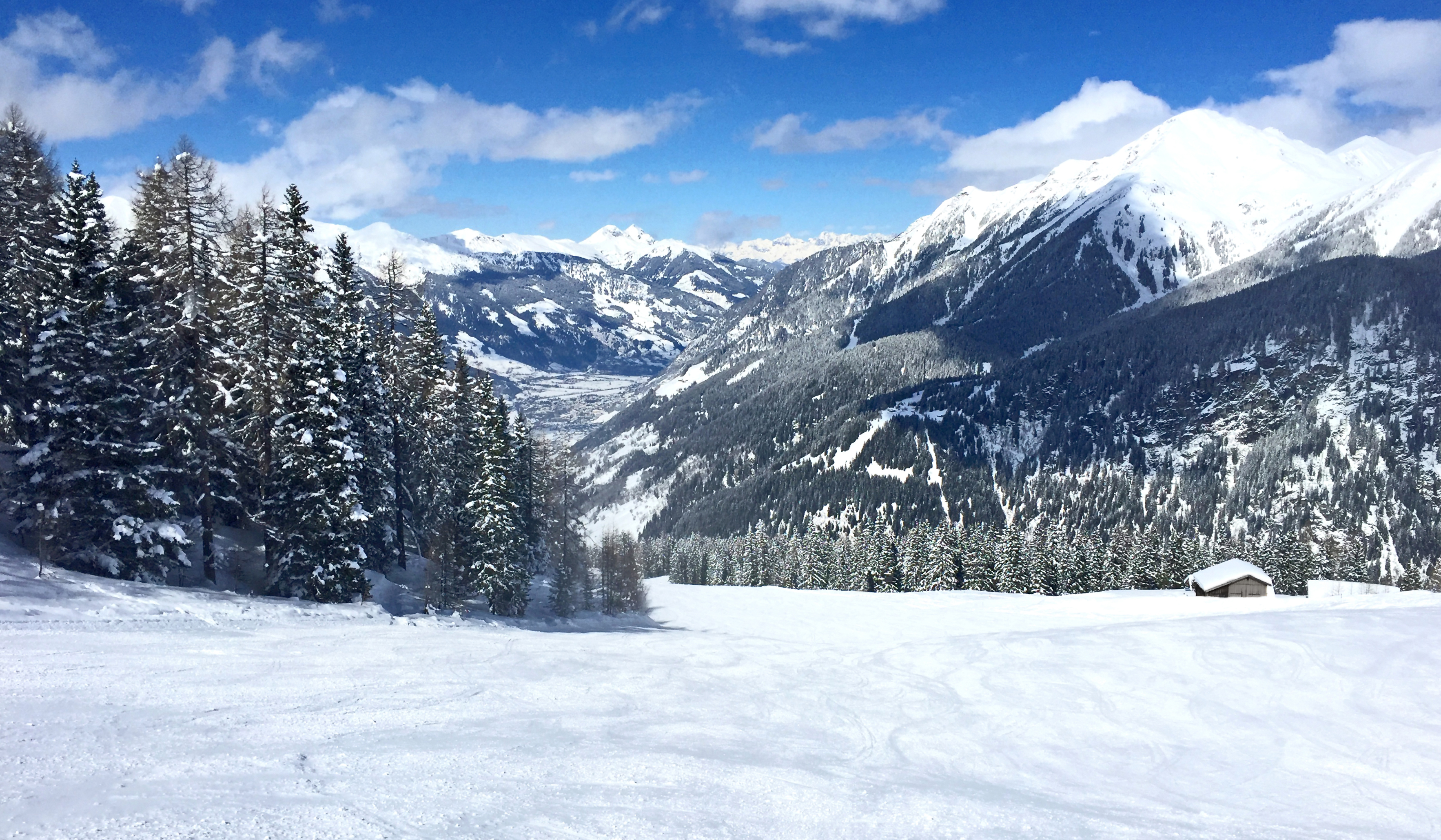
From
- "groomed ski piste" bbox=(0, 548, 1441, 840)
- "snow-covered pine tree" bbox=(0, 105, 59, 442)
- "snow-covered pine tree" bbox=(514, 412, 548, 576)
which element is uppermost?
"snow-covered pine tree" bbox=(0, 105, 59, 442)

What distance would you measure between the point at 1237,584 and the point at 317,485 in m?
68.8

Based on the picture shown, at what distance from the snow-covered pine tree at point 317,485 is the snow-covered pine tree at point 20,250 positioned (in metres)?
7.63

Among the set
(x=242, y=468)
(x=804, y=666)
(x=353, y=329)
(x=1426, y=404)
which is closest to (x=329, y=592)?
(x=242, y=468)

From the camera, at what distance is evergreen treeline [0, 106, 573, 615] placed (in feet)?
79.7

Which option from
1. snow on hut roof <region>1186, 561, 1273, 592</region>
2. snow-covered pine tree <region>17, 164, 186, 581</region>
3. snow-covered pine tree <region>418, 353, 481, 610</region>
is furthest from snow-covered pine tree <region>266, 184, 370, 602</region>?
snow on hut roof <region>1186, 561, 1273, 592</region>

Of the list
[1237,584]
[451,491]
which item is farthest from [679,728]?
[1237,584]

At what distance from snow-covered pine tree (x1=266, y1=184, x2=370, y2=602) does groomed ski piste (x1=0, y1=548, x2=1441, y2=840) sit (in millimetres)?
2522

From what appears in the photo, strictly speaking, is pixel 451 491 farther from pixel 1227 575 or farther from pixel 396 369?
pixel 1227 575

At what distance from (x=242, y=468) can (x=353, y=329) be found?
26.1 ft

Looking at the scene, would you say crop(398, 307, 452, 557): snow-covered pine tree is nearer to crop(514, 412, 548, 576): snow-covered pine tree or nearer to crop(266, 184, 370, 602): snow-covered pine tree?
crop(514, 412, 548, 576): snow-covered pine tree

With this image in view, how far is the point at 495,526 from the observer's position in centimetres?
3709

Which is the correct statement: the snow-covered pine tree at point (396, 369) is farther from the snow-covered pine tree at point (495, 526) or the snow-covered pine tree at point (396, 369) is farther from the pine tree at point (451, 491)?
the snow-covered pine tree at point (495, 526)

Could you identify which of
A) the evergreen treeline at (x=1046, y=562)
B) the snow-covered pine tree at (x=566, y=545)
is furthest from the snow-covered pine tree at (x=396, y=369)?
the evergreen treeline at (x=1046, y=562)

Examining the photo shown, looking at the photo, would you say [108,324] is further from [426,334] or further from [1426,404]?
[1426,404]
